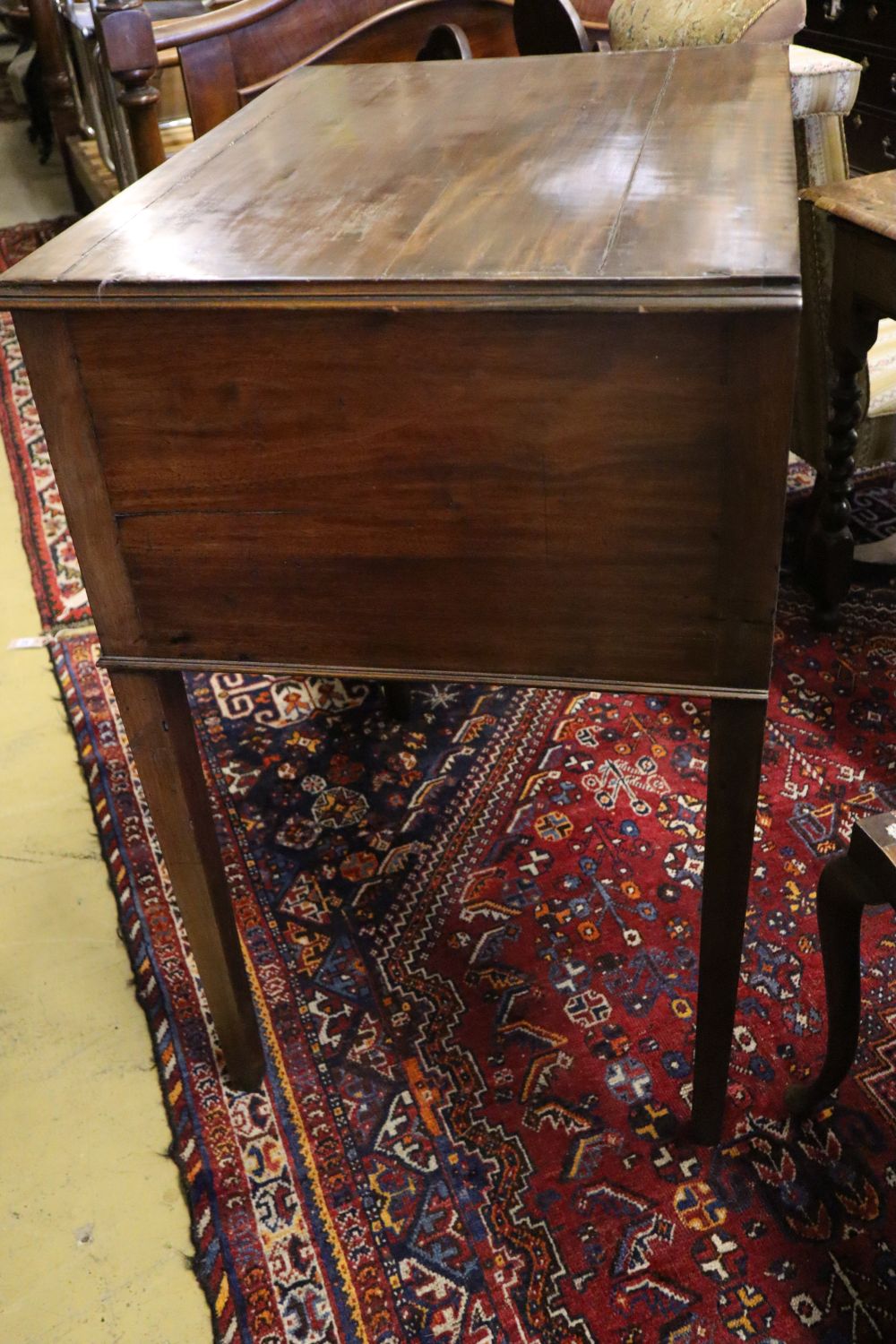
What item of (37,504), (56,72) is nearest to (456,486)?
(37,504)

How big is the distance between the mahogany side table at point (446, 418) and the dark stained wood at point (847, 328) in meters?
0.71

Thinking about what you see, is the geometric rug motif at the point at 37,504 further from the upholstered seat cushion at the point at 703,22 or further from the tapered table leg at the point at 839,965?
the tapered table leg at the point at 839,965

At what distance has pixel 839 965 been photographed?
1.23 metres

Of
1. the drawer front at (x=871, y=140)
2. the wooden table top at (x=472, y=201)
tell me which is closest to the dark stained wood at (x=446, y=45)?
the wooden table top at (x=472, y=201)

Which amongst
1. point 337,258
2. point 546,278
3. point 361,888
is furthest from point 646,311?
point 361,888

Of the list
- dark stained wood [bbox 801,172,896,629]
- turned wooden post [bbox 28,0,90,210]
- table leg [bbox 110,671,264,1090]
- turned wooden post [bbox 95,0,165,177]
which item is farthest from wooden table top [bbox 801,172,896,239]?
turned wooden post [bbox 28,0,90,210]

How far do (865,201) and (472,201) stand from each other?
1109 millimetres

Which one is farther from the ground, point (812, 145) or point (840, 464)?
point (812, 145)

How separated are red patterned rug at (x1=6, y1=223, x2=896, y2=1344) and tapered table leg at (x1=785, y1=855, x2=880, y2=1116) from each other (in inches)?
3.1

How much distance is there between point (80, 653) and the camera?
243 cm

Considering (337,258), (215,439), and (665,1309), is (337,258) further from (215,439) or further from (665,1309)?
(665,1309)

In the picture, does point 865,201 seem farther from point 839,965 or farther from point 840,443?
point 839,965

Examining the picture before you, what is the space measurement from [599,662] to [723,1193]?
0.70 m

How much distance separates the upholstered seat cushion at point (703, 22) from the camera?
206 cm
